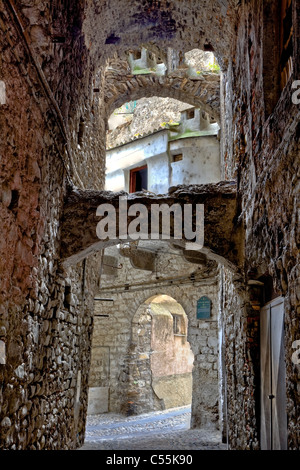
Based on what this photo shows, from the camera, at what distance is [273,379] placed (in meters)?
3.47

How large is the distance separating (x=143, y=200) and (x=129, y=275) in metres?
7.26

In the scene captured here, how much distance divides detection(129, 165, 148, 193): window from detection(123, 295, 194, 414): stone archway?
3707 millimetres

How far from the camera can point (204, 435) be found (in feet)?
25.7

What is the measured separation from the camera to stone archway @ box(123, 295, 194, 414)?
11352mm

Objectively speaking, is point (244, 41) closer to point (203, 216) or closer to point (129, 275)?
point (203, 216)

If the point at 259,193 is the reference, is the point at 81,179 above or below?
above

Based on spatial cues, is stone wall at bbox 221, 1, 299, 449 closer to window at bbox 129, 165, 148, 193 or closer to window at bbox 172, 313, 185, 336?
window at bbox 129, 165, 148, 193

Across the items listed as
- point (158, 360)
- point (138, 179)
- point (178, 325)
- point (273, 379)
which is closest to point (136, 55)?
point (138, 179)

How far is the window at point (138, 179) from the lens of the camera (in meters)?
13.6

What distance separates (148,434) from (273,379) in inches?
220

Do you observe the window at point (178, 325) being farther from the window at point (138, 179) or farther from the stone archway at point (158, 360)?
the window at point (138, 179)

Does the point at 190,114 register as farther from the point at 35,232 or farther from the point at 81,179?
the point at 35,232

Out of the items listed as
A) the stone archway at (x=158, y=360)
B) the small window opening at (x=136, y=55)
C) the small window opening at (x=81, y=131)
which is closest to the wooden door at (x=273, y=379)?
the small window opening at (x=81, y=131)

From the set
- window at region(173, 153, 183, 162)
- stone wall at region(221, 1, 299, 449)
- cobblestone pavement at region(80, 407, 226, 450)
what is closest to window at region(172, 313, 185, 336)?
cobblestone pavement at region(80, 407, 226, 450)
